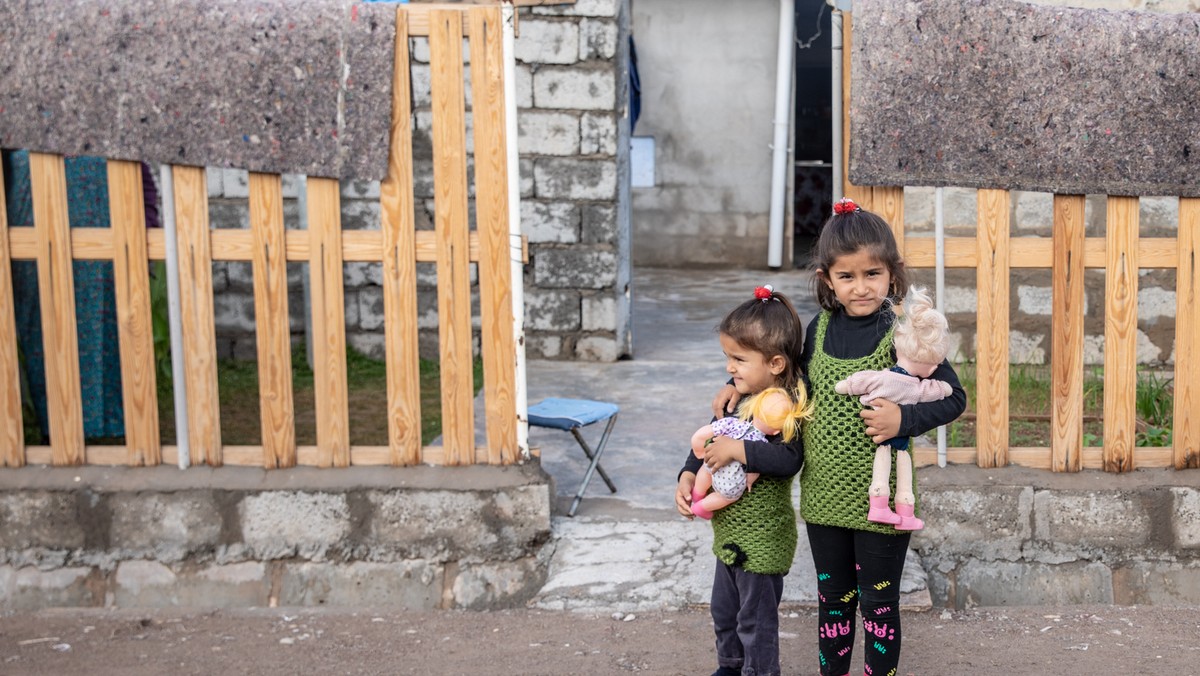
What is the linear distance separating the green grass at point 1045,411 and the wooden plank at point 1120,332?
1.05m

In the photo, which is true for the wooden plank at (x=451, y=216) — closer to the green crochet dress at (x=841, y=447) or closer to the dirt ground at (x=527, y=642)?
the dirt ground at (x=527, y=642)

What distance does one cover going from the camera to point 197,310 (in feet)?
14.6

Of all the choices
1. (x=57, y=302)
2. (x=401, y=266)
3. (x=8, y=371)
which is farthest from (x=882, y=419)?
(x=8, y=371)

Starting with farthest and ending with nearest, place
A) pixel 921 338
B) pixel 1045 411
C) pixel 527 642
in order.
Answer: pixel 1045 411
pixel 527 642
pixel 921 338

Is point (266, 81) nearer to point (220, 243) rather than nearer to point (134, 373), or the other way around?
point (220, 243)

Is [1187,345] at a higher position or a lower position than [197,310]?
lower

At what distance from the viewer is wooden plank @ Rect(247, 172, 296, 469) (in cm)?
437

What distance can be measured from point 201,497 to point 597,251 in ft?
12.4

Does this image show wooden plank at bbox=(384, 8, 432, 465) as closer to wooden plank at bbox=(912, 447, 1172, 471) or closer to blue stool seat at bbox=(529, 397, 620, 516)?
blue stool seat at bbox=(529, 397, 620, 516)

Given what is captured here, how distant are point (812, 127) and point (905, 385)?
16.0 metres

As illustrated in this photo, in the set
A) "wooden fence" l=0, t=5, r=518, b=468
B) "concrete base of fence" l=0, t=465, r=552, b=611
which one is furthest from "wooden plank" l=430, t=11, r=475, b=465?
"concrete base of fence" l=0, t=465, r=552, b=611

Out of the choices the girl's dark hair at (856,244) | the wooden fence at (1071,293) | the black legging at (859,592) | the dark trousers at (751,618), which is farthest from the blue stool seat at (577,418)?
the girl's dark hair at (856,244)

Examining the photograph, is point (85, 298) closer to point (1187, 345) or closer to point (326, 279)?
point (326, 279)

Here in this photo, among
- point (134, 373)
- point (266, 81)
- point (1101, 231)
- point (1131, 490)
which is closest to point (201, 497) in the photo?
point (134, 373)
